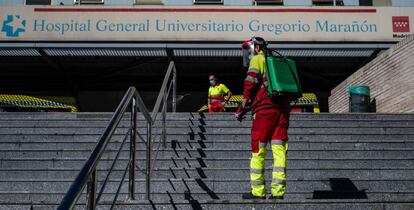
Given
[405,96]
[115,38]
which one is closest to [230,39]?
[115,38]

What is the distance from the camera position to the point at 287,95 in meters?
5.38

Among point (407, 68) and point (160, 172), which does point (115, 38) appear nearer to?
point (407, 68)

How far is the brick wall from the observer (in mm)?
11602

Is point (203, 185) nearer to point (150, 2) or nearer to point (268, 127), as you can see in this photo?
point (268, 127)

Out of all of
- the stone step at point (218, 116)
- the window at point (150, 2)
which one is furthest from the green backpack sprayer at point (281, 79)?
the window at point (150, 2)

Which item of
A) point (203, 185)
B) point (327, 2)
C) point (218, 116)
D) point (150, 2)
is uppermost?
point (327, 2)

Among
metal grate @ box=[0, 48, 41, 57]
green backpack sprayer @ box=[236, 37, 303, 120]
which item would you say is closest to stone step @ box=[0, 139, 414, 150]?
green backpack sprayer @ box=[236, 37, 303, 120]

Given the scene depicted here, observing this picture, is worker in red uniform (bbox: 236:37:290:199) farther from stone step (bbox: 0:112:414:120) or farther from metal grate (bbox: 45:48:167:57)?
metal grate (bbox: 45:48:167:57)

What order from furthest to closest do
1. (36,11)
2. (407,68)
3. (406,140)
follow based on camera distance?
(36,11), (407,68), (406,140)

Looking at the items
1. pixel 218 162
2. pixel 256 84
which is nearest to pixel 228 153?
pixel 218 162

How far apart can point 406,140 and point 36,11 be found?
1384 cm

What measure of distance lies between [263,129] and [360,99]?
870 cm

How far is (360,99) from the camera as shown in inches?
526

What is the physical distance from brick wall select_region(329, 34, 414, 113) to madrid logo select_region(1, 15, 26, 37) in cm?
1122
